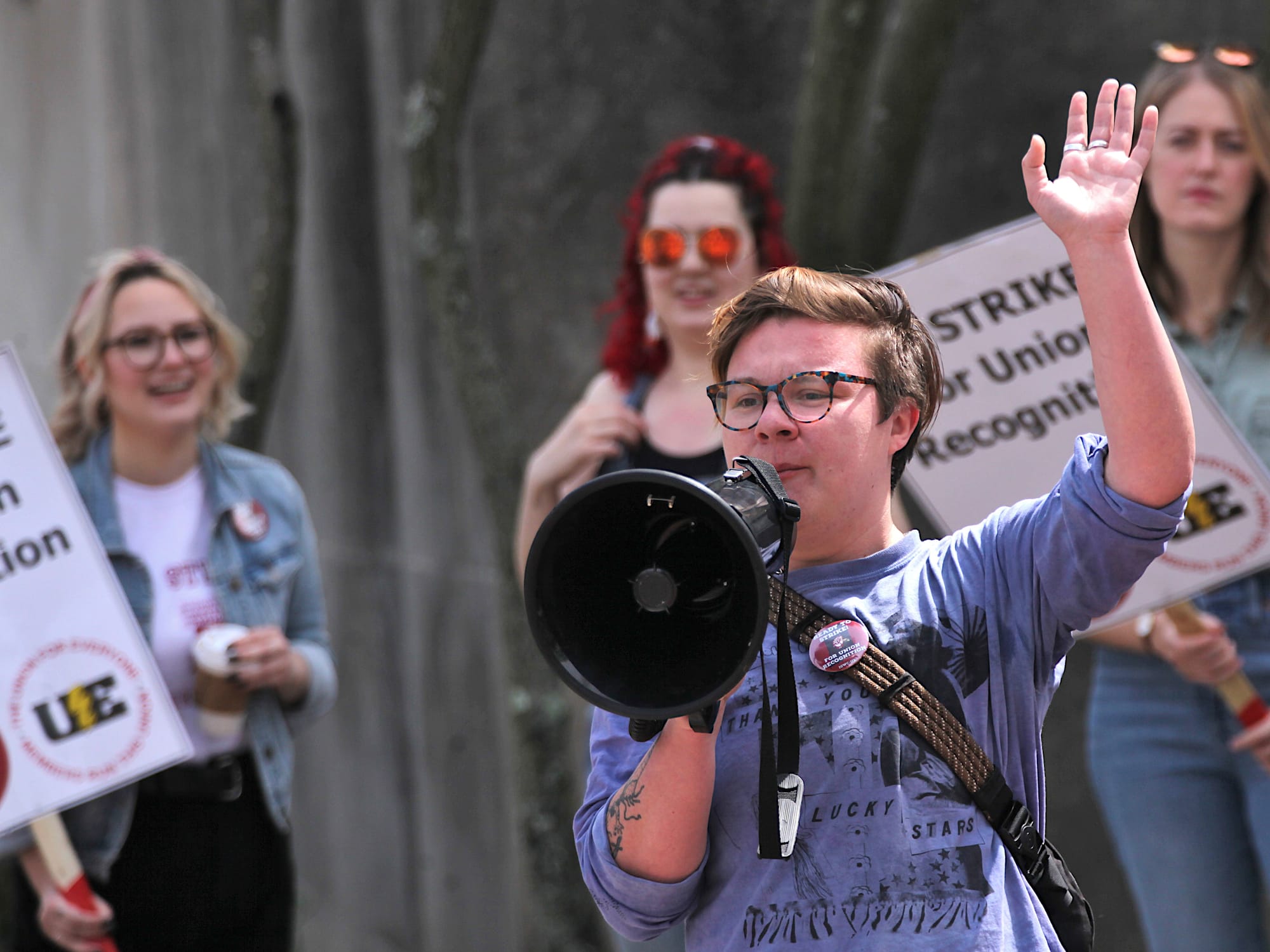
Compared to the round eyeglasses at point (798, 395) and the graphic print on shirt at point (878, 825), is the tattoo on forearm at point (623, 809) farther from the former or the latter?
the round eyeglasses at point (798, 395)

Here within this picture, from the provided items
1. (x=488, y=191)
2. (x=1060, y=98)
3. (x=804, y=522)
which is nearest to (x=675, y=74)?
(x=488, y=191)

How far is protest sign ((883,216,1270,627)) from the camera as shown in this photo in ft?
8.55

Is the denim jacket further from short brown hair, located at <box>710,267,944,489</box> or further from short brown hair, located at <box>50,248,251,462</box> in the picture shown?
short brown hair, located at <box>710,267,944,489</box>

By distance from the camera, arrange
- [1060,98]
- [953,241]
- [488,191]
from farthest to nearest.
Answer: [488,191]
[953,241]
[1060,98]

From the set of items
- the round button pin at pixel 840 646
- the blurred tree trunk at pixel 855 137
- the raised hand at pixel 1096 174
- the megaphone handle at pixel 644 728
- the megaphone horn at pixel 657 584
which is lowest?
the megaphone handle at pixel 644 728

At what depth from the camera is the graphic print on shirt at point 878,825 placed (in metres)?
1.53

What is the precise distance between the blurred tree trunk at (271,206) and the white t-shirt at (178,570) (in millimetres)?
1161

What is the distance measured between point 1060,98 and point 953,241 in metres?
0.48

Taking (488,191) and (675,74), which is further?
(488,191)

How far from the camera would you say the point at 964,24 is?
3.96m

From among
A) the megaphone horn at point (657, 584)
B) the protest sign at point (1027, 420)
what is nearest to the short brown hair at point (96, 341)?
the protest sign at point (1027, 420)

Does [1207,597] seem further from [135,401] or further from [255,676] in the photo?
[135,401]

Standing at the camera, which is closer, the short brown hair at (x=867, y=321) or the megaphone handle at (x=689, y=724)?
the megaphone handle at (x=689, y=724)

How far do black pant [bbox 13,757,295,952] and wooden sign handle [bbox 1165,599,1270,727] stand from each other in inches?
78.4
